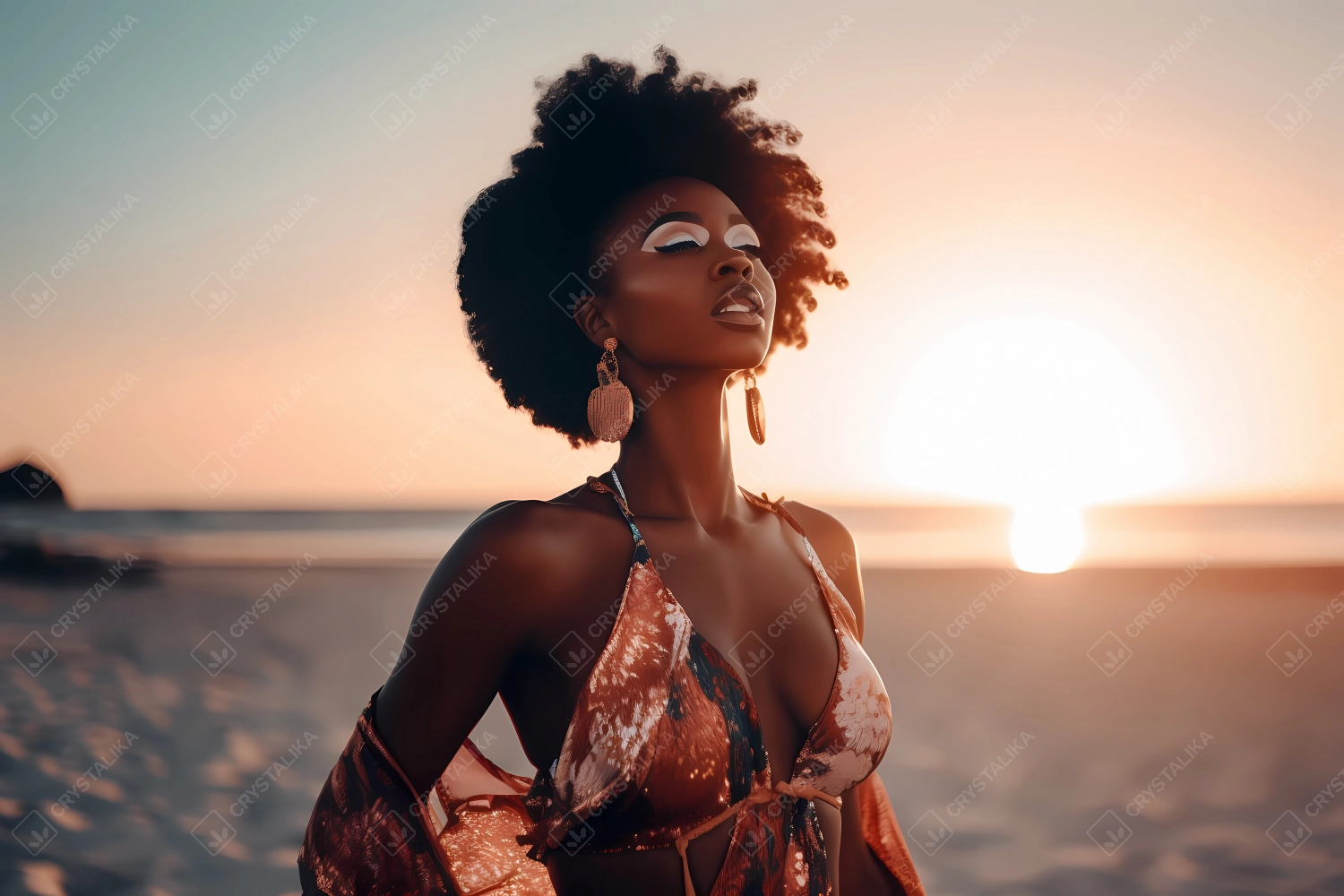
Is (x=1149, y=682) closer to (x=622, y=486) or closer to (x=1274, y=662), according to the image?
(x=1274, y=662)

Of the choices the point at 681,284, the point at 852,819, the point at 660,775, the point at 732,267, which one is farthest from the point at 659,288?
the point at 852,819

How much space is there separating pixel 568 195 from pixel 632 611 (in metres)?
1.01

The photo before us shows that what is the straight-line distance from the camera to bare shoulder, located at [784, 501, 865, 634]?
2383 mm

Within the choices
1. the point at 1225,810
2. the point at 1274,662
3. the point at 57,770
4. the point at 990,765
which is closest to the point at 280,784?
the point at 57,770

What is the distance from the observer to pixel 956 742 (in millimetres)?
6352

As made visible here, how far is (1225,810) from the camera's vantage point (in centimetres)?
533

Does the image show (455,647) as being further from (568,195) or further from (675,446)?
(568,195)

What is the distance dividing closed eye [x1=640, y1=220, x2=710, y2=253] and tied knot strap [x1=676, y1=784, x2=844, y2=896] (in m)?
1.13

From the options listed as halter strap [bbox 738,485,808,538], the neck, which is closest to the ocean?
halter strap [bbox 738,485,808,538]

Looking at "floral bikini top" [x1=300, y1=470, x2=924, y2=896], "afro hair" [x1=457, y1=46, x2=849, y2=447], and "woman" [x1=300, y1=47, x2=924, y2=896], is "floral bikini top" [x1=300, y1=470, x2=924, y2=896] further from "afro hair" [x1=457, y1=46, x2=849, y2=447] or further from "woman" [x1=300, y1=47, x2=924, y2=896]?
"afro hair" [x1=457, y1=46, x2=849, y2=447]

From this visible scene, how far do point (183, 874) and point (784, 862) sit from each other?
405cm

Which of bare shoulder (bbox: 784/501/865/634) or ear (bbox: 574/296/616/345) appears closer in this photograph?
ear (bbox: 574/296/616/345)

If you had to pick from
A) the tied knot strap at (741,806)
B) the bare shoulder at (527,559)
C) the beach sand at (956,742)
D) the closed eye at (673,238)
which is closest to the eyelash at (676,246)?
the closed eye at (673,238)

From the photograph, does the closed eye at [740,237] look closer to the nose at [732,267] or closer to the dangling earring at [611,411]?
the nose at [732,267]
